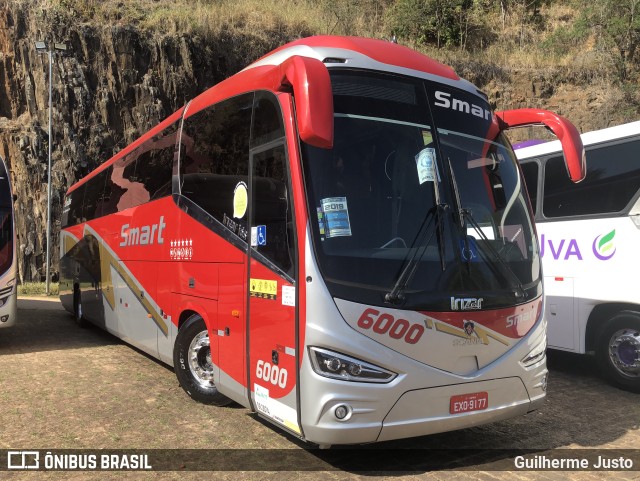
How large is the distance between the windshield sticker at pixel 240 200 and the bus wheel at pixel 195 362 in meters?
1.56

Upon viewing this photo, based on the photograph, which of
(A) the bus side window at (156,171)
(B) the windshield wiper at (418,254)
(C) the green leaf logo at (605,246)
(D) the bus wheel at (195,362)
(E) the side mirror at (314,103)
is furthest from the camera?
(A) the bus side window at (156,171)

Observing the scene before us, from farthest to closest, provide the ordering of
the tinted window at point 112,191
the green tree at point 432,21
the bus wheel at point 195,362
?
the green tree at point 432,21 → the tinted window at point 112,191 → the bus wheel at point 195,362

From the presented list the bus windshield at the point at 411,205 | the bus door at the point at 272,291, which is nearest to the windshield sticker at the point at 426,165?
the bus windshield at the point at 411,205

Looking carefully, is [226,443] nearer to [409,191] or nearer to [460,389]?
[460,389]

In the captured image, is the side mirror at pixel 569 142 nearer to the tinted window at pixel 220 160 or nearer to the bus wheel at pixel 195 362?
the tinted window at pixel 220 160

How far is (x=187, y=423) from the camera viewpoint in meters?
5.38

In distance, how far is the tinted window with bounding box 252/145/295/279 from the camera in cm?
414

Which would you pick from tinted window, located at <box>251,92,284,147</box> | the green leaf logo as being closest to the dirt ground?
the green leaf logo

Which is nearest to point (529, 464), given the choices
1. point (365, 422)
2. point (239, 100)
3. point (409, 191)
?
point (365, 422)

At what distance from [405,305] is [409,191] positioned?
907 mm

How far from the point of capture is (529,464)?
175 inches

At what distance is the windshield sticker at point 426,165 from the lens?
428cm

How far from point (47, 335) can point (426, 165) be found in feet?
30.2

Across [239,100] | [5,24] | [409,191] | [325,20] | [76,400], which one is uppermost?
[325,20]
